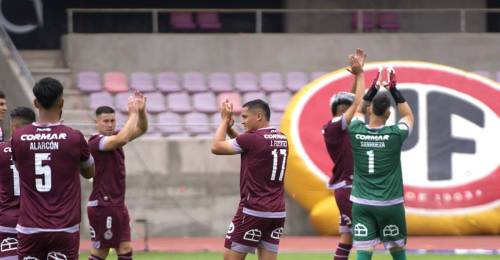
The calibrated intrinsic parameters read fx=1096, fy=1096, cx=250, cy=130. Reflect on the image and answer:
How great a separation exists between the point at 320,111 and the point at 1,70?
6870mm

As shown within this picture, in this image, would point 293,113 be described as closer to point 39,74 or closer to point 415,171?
point 415,171

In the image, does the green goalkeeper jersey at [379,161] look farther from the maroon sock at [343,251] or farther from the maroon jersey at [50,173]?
the maroon jersey at [50,173]

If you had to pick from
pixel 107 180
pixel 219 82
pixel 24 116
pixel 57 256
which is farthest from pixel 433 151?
pixel 57 256

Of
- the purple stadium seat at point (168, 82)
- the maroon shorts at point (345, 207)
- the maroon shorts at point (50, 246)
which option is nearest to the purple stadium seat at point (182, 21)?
the purple stadium seat at point (168, 82)

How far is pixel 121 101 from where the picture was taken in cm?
2238

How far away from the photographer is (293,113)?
1909 centimetres

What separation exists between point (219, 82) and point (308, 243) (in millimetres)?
6740

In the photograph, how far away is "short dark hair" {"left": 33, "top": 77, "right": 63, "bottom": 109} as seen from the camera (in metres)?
8.20

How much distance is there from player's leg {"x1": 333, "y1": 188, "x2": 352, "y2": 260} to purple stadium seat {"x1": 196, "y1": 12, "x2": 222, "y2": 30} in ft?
44.8

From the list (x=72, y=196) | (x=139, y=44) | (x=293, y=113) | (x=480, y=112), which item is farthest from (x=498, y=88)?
(x=72, y=196)

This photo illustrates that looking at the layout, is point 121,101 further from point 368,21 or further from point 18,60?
point 368,21

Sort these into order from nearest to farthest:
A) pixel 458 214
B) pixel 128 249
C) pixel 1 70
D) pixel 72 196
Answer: pixel 72 196, pixel 128 249, pixel 458 214, pixel 1 70

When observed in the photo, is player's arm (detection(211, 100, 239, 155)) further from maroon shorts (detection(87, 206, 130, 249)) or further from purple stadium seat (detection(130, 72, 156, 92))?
purple stadium seat (detection(130, 72, 156, 92))

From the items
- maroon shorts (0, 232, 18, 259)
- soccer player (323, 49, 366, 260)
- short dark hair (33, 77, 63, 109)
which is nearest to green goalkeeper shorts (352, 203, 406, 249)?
soccer player (323, 49, 366, 260)
